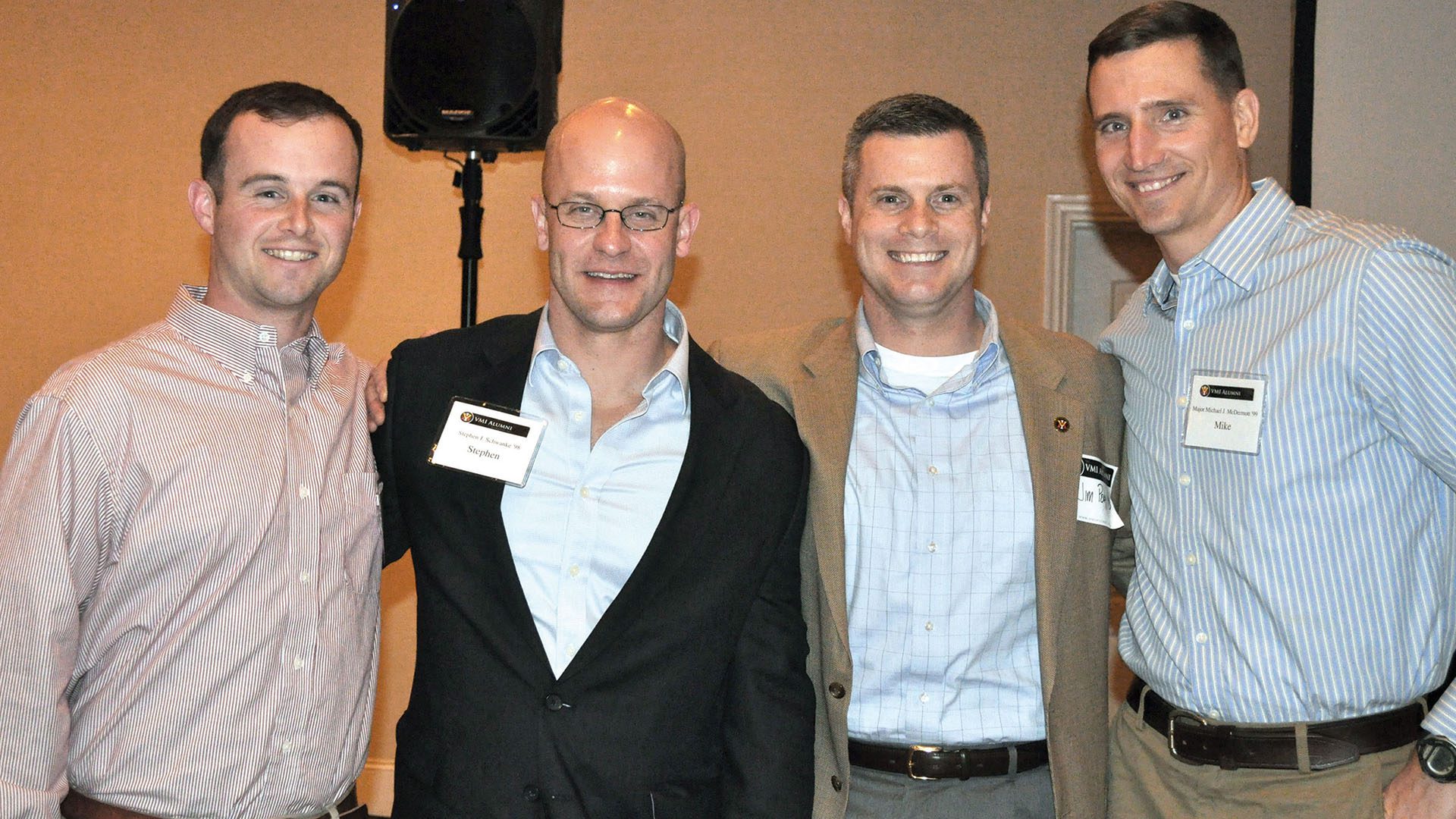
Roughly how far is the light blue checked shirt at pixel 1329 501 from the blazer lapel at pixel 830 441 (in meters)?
0.66

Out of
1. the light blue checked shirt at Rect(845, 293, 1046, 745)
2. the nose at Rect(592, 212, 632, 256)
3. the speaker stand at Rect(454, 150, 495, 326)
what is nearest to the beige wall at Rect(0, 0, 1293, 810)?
the speaker stand at Rect(454, 150, 495, 326)

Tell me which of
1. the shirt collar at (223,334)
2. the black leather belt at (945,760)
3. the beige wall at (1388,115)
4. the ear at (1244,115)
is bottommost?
the black leather belt at (945,760)

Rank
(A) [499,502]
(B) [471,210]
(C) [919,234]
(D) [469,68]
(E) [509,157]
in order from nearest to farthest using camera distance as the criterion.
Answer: (A) [499,502] < (C) [919,234] < (D) [469,68] < (B) [471,210] < (E) [509,157]

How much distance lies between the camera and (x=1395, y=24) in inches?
147

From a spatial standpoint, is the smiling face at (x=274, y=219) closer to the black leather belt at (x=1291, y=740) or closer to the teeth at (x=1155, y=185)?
the teeth at (x=1155, y=185)

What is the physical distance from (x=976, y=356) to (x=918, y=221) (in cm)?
33

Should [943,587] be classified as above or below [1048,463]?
below

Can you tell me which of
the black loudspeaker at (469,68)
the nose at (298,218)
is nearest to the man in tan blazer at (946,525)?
the nose at (298,218)

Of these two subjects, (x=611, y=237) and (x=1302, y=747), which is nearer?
(x=1302, y=747)

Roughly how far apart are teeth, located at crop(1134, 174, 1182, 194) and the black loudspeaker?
2.18 meters

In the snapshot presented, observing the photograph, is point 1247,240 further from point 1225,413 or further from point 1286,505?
point 1286,505

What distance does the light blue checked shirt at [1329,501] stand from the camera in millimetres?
2064

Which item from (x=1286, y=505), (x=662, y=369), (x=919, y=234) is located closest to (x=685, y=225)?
(x=662, y=369)

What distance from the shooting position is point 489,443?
7.20 feet
